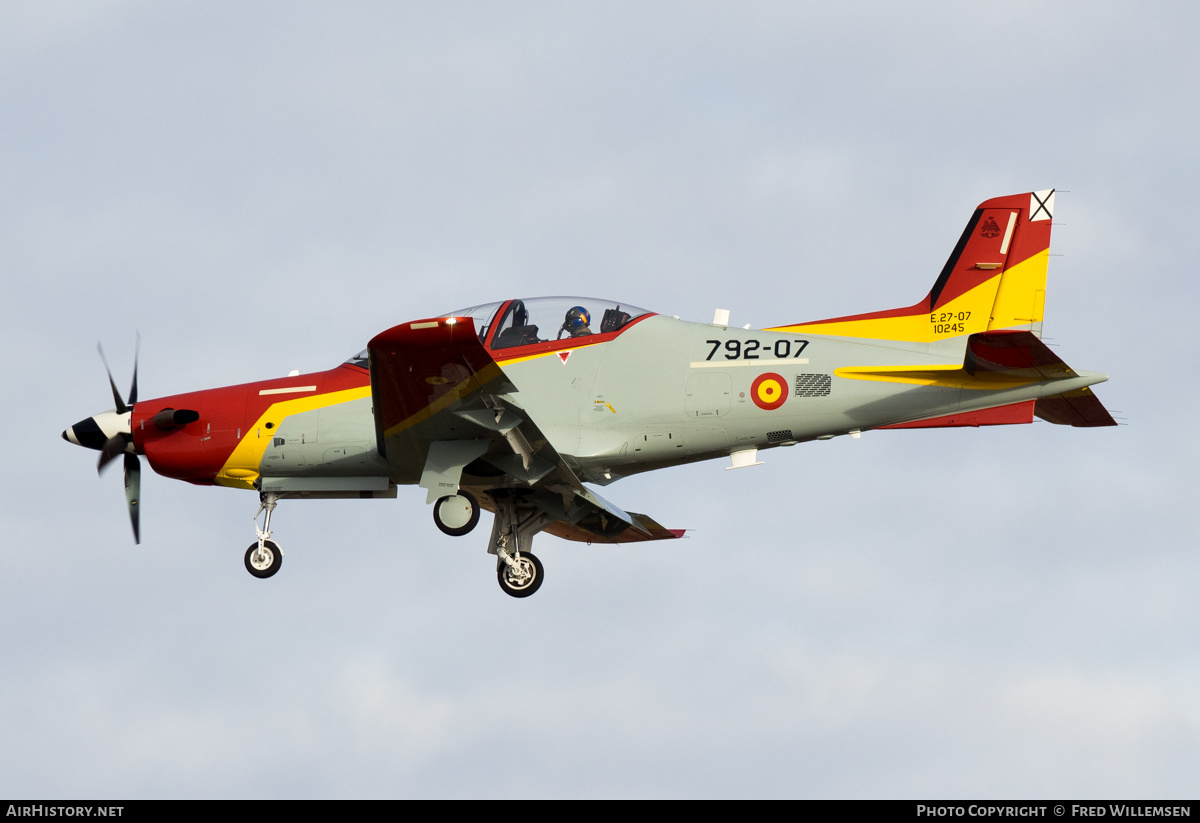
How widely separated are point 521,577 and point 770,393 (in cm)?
436

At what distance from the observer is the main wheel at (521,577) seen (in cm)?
2030

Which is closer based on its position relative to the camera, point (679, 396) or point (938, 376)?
point (938, 376)

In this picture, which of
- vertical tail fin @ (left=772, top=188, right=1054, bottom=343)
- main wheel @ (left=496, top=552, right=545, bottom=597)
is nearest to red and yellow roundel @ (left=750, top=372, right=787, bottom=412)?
vertical tail fin @ (left=772, top=188, right=1054, bottom=343)

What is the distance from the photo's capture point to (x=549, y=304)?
19.3 m

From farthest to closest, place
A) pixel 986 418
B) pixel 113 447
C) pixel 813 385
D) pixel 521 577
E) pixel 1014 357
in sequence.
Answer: pixel 521 577, pixel 113 447, pixel 813 385, pixel 986 418, pixel 1014 357

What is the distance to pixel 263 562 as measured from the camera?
64.5 feet

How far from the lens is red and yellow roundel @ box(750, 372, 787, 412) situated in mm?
18750

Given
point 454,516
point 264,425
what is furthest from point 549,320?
point 264,425

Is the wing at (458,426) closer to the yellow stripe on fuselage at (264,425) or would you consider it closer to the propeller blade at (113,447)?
the yellow stripe on fuselage at (264,425)

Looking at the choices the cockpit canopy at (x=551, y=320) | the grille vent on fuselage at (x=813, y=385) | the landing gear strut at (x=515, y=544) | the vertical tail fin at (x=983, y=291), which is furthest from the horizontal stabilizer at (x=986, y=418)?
the landing gear strut at (x=515, y=544)

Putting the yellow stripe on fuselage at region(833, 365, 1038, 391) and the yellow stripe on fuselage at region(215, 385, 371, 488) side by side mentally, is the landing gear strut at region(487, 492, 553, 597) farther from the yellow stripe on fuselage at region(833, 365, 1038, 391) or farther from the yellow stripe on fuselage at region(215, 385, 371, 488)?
the yellow stripe on fuselage at region(833, 365, 1038, 391)

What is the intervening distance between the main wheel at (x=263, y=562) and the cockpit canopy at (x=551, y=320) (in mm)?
4000

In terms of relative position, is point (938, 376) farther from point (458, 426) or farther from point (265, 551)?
point (265, 551)
